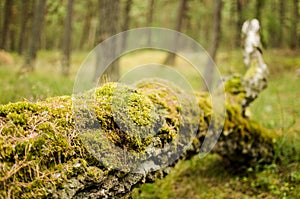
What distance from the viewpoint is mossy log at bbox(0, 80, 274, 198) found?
7.46 feet

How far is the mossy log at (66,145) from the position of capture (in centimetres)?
227

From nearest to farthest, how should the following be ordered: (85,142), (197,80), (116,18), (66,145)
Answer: (66,145) < (85,142) < (116,18) < (197,80)

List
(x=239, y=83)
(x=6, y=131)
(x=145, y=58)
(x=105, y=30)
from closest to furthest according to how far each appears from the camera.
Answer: (x=6, y=131) < (x=239, y=83) < (x=105, y=30) < (x=145, y=58)

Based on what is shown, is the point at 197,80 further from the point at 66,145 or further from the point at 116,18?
the point at 66,145

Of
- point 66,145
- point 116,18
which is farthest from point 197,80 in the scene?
point 66,145

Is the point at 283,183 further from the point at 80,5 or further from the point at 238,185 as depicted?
the point at 80,5

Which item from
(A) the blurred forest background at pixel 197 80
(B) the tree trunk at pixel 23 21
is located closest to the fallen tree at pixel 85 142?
(A) the blurred forest background at pixel 197 80

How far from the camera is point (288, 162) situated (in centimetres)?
546

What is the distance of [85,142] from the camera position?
2662 mm

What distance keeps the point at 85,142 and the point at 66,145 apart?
17 centimetres

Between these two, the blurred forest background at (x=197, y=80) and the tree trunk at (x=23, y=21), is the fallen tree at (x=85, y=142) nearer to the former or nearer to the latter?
the blurred forest background at (x=197, y=80)

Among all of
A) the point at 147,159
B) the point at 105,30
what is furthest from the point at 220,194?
the point at 105,30

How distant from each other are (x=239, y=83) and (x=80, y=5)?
2732cm

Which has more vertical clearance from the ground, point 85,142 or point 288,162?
point 85,142
